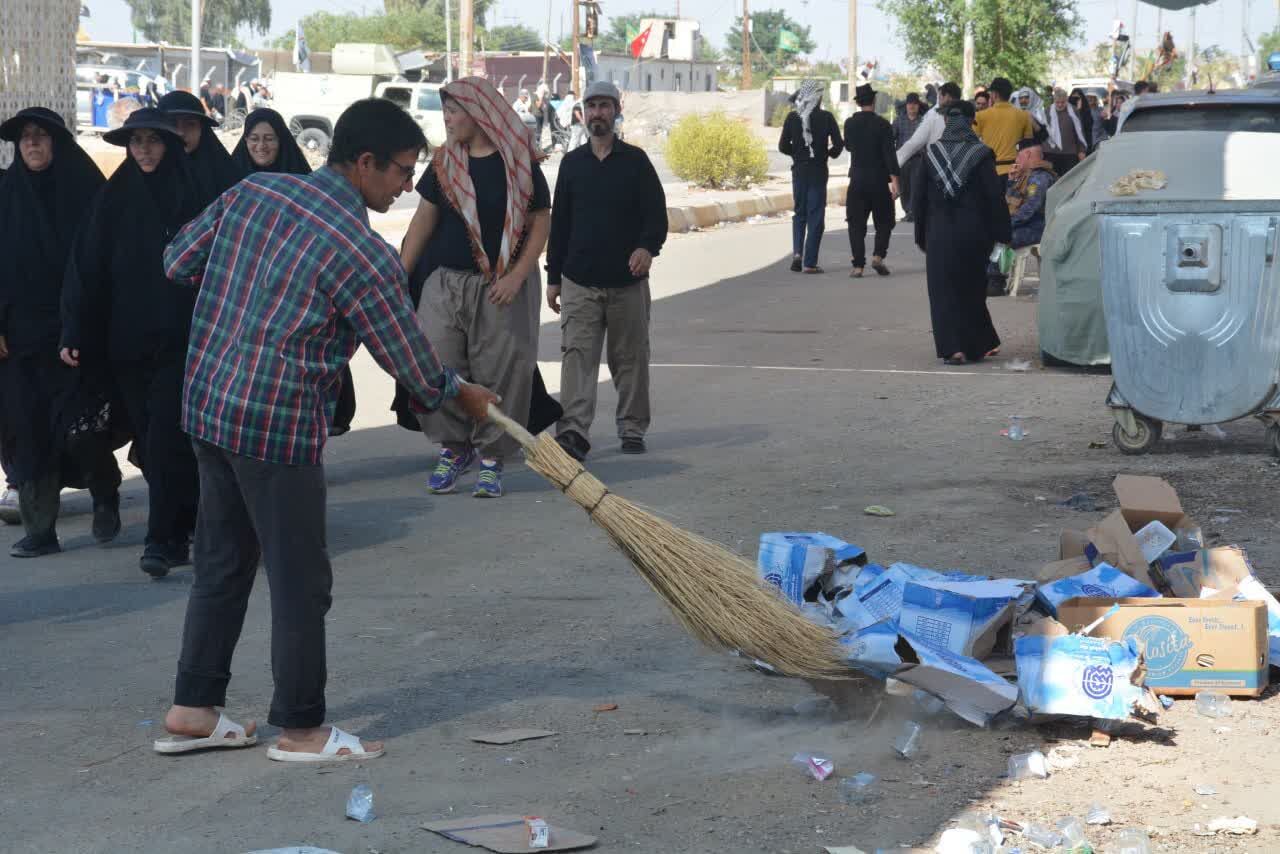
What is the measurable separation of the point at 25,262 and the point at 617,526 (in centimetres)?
332

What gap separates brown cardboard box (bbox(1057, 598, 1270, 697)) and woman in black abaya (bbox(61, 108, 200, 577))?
3526 millimetres

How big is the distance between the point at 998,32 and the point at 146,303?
31.0m

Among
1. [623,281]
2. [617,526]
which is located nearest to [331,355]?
[617,526]

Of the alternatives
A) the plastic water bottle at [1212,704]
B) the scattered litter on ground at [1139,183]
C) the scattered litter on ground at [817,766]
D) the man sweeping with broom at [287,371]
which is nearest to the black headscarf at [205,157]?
the man sweeping with broom at [287,371]

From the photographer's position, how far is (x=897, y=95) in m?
59.4

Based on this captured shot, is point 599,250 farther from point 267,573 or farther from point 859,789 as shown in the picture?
point 859,789

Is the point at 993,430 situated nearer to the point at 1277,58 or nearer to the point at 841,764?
the point at 841,764

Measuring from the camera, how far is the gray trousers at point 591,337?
8.59 m

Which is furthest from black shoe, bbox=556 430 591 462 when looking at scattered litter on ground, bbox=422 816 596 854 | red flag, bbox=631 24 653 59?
red flag, bbox=631 24 653 59

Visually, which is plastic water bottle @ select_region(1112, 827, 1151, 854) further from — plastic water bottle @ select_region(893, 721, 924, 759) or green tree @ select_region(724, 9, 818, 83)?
green tree @ select_region(724, 9, 818, 83)

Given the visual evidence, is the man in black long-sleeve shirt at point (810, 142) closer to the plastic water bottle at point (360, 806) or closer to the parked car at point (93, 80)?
the plastic water bottle at point (360, 806)

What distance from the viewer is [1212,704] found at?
4.72 m

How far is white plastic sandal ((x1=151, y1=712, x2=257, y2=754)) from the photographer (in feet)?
14.7

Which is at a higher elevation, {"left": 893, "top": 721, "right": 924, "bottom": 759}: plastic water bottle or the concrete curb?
the concrete curb
